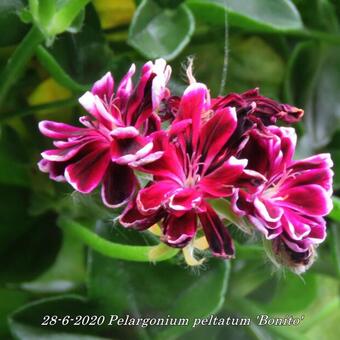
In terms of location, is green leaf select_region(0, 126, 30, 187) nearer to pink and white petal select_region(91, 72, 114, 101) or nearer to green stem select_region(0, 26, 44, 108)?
green stem select_region(0, 26, 44, 108)

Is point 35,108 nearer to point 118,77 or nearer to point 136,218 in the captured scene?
point 118,77

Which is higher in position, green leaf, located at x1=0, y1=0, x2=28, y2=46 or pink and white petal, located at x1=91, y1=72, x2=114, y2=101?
pink and white petal, located at x1=91, y1=72, x2=114, y2=101

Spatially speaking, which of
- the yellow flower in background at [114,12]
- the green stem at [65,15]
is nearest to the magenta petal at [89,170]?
the green stem at [65,15]

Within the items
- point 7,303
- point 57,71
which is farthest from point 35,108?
point 7,303

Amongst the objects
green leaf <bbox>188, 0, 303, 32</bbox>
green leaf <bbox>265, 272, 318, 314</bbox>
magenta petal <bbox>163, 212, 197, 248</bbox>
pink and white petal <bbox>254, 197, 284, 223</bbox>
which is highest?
magenta petal <bbox>163, 212, 197, 248</bbox>

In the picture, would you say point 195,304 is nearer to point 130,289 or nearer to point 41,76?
point 130,289

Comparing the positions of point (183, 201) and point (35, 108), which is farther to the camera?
point (35, 108)

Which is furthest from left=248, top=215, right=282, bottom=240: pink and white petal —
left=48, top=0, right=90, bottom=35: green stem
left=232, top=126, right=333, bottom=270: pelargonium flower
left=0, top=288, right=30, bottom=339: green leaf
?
left=0, top=288, right=30, bottom=339: green leaf

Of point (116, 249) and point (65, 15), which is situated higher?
point (65, 15)

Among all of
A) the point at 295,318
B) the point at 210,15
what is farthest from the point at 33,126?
the point at 295,318
